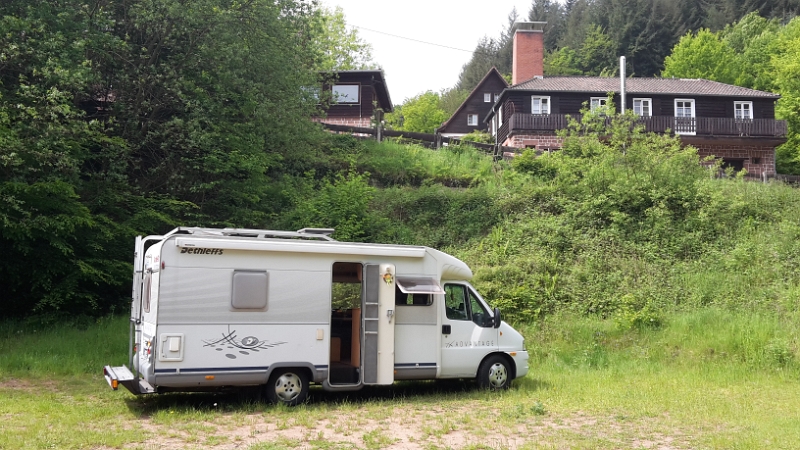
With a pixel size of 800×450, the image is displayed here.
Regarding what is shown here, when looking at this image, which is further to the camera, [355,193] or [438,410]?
[355,193]

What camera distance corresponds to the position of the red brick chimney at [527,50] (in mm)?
41906

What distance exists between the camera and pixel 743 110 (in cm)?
3834

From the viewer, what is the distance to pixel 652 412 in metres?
9.47

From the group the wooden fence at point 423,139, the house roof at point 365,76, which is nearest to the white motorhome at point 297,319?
the wooden fence at point 423,139

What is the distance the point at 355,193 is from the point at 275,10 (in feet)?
19.9

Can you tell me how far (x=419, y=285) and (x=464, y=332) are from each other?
1229 mm

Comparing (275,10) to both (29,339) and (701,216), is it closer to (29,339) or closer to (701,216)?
(29,339)

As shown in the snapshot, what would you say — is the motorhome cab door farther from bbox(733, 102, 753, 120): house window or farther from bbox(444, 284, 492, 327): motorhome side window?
bbox(733, 102, 753, 120): house window

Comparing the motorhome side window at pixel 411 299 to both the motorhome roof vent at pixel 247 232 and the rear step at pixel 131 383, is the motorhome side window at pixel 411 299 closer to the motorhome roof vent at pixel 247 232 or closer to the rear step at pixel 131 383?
the motorhome roof vent at pixel 247 232

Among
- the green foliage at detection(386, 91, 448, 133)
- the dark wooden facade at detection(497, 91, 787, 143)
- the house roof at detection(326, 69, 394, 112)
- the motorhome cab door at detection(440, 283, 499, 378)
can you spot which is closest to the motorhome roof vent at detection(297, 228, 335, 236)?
the motorhome cab door at detection(440, 283, 499, 378)

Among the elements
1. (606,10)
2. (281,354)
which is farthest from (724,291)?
(606,10)

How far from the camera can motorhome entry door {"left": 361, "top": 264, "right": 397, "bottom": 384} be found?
10289 mm

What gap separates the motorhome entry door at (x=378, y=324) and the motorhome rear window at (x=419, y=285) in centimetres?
19

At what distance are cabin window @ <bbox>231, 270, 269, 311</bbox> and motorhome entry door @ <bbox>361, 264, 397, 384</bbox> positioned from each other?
63.2 inches
